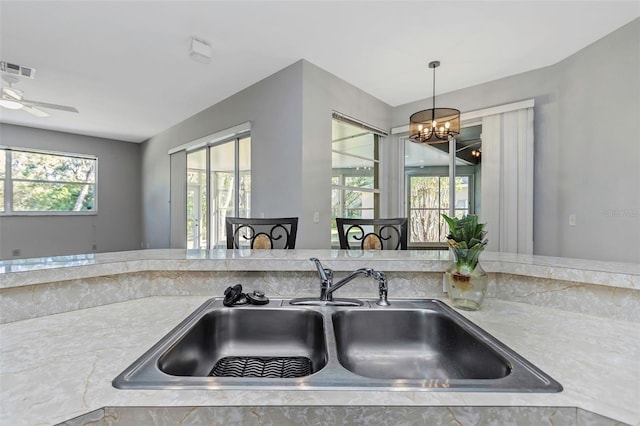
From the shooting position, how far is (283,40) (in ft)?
8.83

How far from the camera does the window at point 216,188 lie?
3.91m

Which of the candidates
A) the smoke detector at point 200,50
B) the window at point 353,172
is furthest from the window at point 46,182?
the window at point 353,172

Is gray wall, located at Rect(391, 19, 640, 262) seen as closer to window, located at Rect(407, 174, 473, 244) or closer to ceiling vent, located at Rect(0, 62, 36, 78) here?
window, located at Rect(407, 174, 473, 244)

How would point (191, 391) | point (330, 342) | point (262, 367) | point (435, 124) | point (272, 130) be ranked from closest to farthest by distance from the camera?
1. point (191, 391)
2. point (330, 342)
3. point (262, 367)
4. point (435, 124)
5. point (272, 130)

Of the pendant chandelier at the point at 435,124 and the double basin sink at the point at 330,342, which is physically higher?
the pendant chandelier at the point at 435,124

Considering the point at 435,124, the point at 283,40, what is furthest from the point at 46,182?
the point at 435,124

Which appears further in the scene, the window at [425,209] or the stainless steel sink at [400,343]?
the window at [425,209]

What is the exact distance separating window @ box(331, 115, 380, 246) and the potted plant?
2537mm

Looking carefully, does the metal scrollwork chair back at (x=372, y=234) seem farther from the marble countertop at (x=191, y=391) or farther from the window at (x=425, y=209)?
the window at (x=425, y=209)

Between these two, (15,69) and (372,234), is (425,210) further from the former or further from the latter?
(15,69)

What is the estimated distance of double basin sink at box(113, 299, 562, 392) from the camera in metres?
0.81

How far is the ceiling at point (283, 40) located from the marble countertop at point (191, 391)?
7.60 feet

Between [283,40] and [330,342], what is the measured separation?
2761 mm

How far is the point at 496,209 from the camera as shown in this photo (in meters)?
3.43
